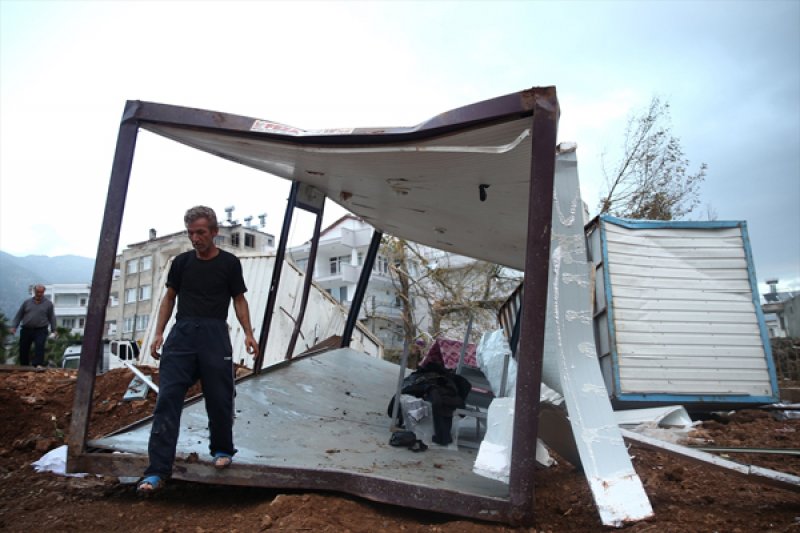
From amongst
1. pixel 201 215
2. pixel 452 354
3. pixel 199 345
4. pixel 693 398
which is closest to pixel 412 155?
pixel 201 215

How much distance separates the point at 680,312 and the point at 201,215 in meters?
5.70

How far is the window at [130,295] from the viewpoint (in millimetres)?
A: 53562

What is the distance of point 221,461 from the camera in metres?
3.25

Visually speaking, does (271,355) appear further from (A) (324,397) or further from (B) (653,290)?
(B) (653,290)

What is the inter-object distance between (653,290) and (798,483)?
4.29 m

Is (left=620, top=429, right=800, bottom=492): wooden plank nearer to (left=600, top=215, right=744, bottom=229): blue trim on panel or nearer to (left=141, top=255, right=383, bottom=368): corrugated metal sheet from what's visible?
(left=600, top=215, right=744, bottom=229): blue trim on panel

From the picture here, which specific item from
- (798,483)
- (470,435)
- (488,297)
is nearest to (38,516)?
(470,435)

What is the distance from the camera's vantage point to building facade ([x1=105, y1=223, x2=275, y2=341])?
50812mm

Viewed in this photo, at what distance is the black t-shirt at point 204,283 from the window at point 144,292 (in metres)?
→ 53.2

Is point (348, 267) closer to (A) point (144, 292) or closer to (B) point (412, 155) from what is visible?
(A) point (144, 292)

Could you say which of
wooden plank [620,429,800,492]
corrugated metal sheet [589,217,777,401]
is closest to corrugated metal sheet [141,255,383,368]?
corrugated metal sheet [589,217,777,401]

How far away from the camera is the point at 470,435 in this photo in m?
5.16

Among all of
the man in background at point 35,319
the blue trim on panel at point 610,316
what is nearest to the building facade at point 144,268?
the man in background at point 35,319

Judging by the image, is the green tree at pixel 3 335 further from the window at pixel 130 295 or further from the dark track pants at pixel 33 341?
the window at pixel 130 295
